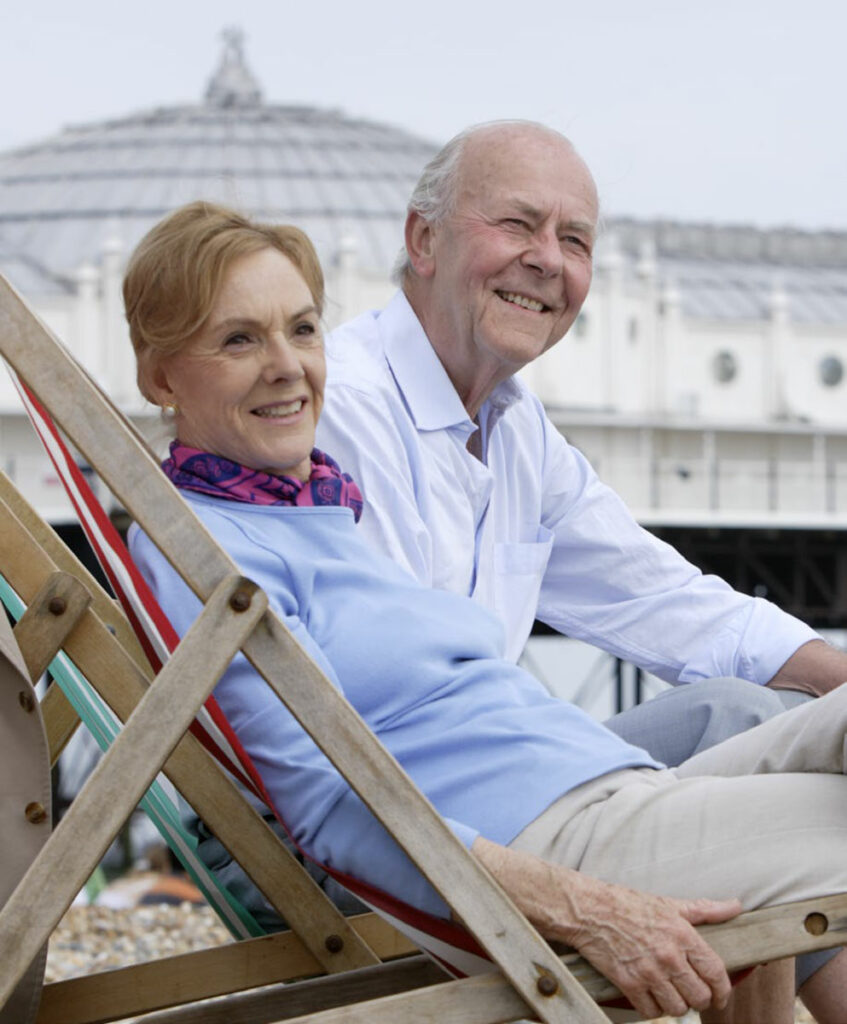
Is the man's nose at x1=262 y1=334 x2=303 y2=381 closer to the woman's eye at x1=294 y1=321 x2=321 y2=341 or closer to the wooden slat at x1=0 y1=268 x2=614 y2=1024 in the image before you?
the woman's eye at x1=294 y1=321 x2=321 y2=341

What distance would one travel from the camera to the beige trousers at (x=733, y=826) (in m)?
1.92

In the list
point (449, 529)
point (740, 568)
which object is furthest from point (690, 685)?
point (740, 568)

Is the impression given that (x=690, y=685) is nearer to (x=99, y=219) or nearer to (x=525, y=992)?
(x=525, y=992)

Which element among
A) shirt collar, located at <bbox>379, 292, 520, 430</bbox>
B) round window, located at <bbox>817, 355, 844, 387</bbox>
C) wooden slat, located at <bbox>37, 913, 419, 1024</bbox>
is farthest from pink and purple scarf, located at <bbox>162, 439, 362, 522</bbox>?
round window, located at <bbox>817, 355, 844, 387</bbox>

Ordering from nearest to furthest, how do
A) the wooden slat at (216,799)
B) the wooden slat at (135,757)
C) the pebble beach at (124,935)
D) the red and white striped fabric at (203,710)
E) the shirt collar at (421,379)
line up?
the wooden slat at (135,757) → the red and white striped fabric at (203,710) → the wooden slat at (216,799) → the shirt collar at (421,379) → the pebble beach at (124,935)

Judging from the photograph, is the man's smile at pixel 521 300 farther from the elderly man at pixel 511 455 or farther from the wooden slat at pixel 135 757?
the wooden slat at pixel 135 757

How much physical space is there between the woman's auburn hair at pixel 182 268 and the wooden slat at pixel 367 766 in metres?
0.32

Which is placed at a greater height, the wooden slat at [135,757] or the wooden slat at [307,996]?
the wooden slat at [135,757]

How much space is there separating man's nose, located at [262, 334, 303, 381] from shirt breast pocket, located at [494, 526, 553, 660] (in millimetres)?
644

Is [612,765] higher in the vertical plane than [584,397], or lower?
higher

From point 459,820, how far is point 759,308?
154 feet

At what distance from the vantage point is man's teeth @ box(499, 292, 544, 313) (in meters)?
2.72

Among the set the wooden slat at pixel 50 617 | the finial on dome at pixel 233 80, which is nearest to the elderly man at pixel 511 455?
the wooden slat at pixel 50 617

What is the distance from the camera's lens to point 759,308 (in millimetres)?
47812
